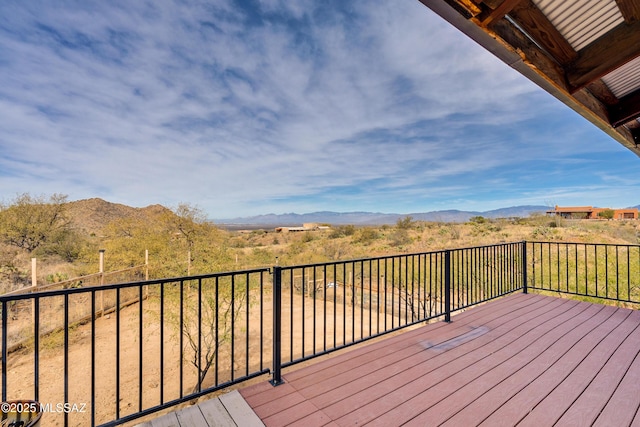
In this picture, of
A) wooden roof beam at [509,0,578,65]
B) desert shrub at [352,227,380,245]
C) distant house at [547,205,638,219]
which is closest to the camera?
wooden roof beam at [509,0,578,65]

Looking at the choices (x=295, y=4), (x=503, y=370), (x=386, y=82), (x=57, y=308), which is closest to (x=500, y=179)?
(x=386, y=82)

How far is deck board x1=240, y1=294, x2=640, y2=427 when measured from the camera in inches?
63.4

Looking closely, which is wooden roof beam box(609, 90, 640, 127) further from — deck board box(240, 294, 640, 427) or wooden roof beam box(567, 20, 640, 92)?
deck board box(240, 294, 640, 427)

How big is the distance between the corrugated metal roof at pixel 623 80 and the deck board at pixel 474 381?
8.18 feet

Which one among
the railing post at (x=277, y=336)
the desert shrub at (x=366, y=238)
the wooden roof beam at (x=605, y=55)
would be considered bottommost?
the desert shrub at (x=366, y=238)

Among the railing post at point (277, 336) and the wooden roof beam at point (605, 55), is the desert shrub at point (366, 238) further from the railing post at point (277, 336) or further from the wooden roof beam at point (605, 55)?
the railing post at point (277, 336)

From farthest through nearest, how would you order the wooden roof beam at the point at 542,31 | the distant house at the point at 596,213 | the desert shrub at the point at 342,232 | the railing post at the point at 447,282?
the distant house at the point at 596,213 < the desert shrub at the point at 342,232 < the railing post at the point at 447,282 < the wooden roof beam at the point at 542,31

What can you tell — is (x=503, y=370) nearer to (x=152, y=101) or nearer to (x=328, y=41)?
(x=328, y=41)

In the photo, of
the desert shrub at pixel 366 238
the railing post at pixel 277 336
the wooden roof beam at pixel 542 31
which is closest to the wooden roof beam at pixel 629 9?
the wooden roof beam at pixel 542 31

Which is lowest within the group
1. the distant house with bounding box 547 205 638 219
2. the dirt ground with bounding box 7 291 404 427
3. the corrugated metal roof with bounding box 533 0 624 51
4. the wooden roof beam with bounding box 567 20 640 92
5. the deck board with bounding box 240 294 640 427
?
the dirt ground with bounding box 7 291 404 427

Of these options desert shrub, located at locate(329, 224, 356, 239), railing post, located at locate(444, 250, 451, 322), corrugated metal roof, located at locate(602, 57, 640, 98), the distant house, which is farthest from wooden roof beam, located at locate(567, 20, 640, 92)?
the distant house

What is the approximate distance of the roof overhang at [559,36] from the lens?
4.43 ft

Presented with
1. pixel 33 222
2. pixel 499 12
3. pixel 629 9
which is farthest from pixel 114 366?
pixel 629 9

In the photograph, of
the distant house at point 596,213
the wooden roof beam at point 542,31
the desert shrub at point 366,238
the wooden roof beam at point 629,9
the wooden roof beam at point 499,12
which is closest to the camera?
the wooden roof beam at point 499,12
